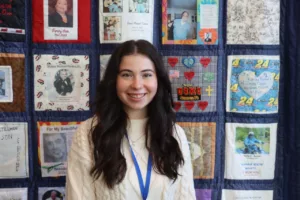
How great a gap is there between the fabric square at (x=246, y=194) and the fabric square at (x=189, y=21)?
87 cm

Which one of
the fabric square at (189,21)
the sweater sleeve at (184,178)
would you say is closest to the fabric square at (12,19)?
the fabric square at (189,21)

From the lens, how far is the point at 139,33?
1.60 m

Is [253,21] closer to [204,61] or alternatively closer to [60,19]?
[204,61]

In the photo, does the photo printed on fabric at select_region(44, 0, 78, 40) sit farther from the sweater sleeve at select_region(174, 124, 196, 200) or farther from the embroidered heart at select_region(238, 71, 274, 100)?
the embroidered heart at select_region(238, 71, 274, 100)

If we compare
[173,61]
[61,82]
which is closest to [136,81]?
[173,61]

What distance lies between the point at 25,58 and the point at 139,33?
0.62m

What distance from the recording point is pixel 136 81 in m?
1.20

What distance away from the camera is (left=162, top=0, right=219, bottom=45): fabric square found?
163 cm

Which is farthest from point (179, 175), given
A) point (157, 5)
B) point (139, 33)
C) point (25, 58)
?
point (25, 58)

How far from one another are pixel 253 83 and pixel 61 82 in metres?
1.06

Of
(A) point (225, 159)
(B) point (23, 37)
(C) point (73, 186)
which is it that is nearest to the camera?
(C) point (73, 186)

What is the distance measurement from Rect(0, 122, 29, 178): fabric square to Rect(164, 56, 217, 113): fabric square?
850 mm

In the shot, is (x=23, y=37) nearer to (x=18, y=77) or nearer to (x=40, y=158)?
(x=18, y=77)

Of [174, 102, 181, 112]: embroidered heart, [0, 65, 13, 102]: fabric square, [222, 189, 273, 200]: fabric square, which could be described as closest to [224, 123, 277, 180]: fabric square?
[222, 189, 273, 200]: fabric square
